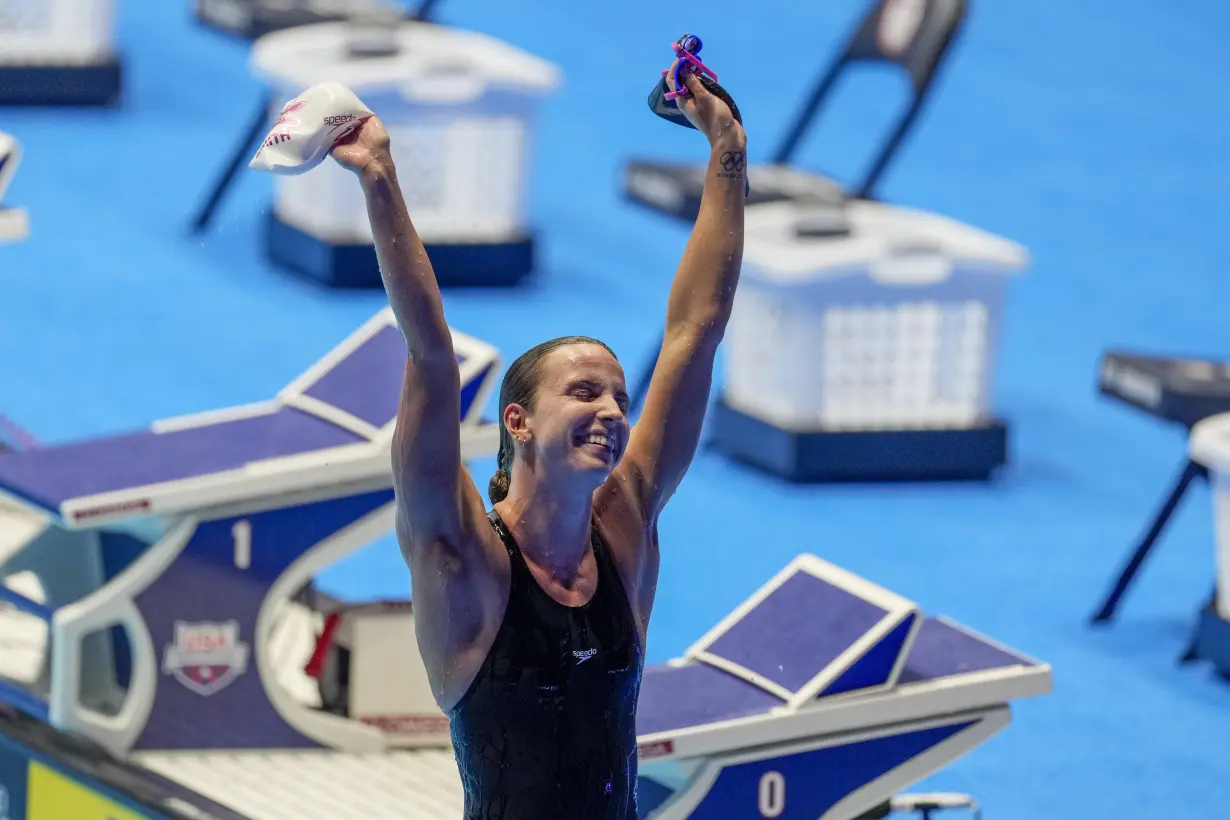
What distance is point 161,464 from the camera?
5.20 metres

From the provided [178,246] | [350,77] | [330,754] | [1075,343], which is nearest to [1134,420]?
[1075,343]

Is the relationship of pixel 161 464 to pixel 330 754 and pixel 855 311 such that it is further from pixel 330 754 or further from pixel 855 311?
pixel 855 311

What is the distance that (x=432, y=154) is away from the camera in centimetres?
968

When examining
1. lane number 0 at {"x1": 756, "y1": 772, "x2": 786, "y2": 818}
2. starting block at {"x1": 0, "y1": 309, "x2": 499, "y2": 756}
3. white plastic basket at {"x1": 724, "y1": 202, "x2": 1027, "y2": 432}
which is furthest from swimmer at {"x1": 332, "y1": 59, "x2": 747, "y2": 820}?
white plastic basket at {"x1": 724, "y1": 202, "x2": 1027, "y2": 432}

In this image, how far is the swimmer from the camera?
2.79 metres

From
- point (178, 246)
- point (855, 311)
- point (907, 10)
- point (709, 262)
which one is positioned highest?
point (709, 262)

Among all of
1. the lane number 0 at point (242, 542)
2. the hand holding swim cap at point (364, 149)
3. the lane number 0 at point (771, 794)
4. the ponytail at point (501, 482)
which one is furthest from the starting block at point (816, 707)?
the hand holding swim cap at point (364, 149)

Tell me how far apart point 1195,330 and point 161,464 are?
6070mm

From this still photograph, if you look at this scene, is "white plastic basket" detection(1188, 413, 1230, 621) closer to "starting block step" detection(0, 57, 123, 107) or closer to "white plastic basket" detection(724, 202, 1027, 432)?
"white plastic basket" detection(724, 202, 1027, 432)

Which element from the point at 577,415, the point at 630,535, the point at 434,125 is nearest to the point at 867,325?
the point at 434,125

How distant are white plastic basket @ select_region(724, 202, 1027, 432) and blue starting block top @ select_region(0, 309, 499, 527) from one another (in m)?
2.55

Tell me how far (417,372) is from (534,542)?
0.97 ft

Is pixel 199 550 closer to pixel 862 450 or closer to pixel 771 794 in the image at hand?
pixel 771 794

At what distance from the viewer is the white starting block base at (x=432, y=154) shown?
9.48m
